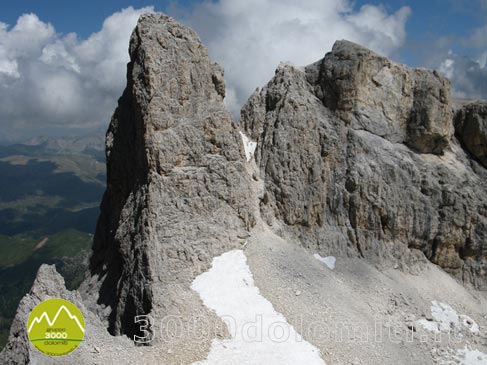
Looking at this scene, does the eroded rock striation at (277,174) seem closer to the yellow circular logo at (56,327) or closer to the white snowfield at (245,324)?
the white snowfield at (245,324)

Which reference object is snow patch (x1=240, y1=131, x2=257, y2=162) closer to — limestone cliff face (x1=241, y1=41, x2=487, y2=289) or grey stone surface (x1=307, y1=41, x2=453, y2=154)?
limestone cliff face (x1=241, y1=41, x2=487, y2=289)

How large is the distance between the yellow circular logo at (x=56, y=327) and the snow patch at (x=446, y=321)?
2390 centimetres

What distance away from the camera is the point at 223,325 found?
23.4 meters

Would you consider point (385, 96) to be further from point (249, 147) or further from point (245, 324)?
point (245, 324)

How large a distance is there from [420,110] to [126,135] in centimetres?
2787

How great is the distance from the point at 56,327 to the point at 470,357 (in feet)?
89.6

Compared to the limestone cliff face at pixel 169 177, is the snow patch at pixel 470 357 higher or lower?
Answer: lower

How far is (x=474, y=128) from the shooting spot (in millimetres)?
41750

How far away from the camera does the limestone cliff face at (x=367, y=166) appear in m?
36.2

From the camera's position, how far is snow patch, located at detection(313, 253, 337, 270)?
3371cm

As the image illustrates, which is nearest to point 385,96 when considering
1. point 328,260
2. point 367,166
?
point 367,166

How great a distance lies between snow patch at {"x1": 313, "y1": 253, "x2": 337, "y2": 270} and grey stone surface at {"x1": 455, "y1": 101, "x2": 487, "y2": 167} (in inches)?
805

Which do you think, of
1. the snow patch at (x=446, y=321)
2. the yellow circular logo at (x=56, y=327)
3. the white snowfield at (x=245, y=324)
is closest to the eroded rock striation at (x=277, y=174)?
the white snowfield at (x=245, y=324)

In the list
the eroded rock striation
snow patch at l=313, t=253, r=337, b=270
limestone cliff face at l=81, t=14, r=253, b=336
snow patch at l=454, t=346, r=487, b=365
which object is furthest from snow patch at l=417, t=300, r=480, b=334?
limestone cliff face at l=81, t=14, r=253, b=336
